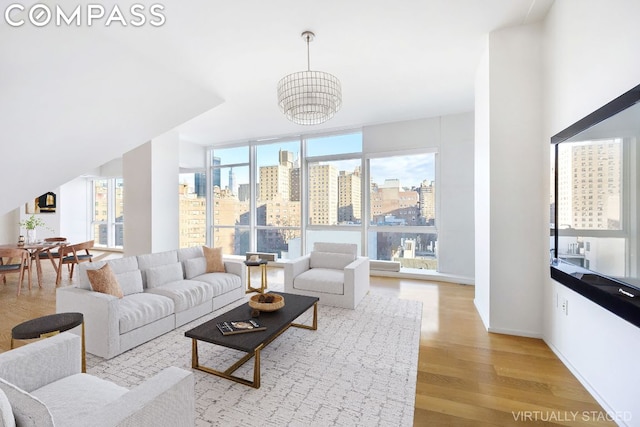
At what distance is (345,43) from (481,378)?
135 inches

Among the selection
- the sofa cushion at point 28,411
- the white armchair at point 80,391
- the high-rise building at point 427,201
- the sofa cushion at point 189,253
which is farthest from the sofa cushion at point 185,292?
the high-rise building at point 427,201

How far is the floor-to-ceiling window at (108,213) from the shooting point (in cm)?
909

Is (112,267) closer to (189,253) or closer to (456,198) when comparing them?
(189,253)

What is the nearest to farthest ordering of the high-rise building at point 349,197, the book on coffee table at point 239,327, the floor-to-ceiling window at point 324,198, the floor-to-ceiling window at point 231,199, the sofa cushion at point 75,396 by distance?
the sofa cushion at point 75,396, the book on coffee table at point 239,327, the floor-to-ceiling window at point 324,198, the high-rise building at point 349,197, the floor-to-ceiling window at point 231,199

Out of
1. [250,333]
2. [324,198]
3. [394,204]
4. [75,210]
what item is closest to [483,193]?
[394,204]

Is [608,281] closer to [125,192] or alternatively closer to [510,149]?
[510,149]

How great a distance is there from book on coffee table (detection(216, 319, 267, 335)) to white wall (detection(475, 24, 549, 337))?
8.11 feet

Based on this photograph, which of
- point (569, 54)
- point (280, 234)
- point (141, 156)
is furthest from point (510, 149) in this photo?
point (141, 156)

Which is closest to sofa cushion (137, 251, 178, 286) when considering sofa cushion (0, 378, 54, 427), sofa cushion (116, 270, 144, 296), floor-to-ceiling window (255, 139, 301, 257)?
sofa cushion (116, 270, 144, 296)

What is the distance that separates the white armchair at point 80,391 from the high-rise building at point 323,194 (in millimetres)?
5012

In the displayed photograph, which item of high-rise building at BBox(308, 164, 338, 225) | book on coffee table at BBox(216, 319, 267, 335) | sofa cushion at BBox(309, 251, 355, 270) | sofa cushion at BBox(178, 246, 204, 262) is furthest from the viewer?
high-rise building at BBox(308, 164, 338, 225)

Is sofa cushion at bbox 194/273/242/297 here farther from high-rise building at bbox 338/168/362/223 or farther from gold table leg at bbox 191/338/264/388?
high-rise building at bbox 338/168/362/223

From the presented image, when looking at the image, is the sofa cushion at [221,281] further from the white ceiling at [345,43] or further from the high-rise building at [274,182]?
the high-rise building at [274,182]

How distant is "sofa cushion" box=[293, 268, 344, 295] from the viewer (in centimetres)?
376
